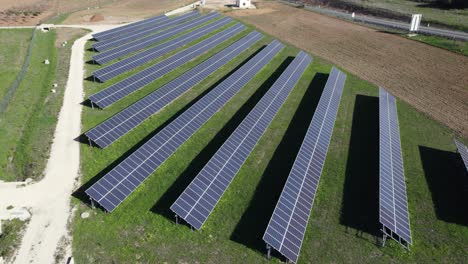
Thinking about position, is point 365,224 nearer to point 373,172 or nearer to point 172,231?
point 373,172

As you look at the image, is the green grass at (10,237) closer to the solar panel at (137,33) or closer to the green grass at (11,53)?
the green grass at (11,53)

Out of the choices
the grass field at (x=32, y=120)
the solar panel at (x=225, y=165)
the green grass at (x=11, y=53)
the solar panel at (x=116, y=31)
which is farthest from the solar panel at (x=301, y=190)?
the solar panel at (x=116, y=31)

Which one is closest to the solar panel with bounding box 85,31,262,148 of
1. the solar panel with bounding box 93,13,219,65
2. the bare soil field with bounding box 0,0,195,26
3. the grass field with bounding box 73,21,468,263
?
the grass field with bounding box 73,21,468,263

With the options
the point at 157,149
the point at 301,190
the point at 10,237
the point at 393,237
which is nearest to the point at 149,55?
the point at 157,149

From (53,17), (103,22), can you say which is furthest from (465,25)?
(53,17)

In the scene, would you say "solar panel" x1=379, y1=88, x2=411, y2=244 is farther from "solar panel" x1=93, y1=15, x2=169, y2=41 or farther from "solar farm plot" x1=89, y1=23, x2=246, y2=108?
"solar panel" x1=93, y1=15, x2=169, y2=41
